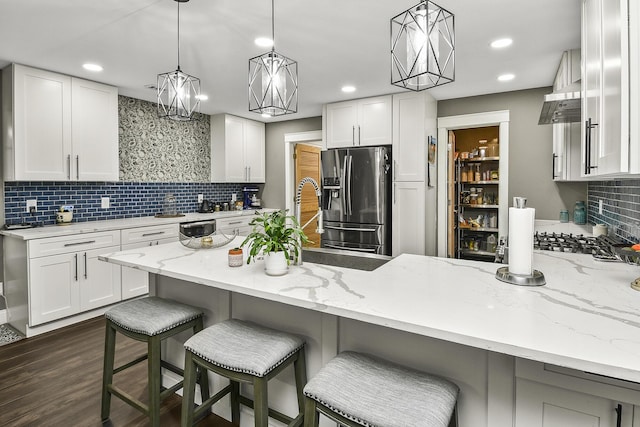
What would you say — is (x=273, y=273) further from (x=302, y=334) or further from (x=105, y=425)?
(x=105, y=425)

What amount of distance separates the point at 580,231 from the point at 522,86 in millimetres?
1714

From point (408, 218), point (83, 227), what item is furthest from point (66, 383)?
point (408, 218)

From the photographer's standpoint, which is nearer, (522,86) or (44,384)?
(44,384)

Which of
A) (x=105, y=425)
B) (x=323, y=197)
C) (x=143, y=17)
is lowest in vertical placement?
(x=105, y=425)

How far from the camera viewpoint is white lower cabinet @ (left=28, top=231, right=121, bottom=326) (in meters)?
3.10

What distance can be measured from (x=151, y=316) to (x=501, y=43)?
3.12 meters

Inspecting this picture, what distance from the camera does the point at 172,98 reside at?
213cm

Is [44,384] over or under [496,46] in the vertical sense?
under

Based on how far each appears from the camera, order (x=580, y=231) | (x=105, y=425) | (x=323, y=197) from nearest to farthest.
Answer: (x=105, y=425)
(x=580, y=231)
(x=323, y=197)

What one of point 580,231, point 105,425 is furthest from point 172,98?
point 580,231

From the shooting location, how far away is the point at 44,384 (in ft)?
7.79

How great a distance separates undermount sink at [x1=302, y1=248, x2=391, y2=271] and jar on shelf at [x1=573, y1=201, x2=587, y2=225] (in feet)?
8.81

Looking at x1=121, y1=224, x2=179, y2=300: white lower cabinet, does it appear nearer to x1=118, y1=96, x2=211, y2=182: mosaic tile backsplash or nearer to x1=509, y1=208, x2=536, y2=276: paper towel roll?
x1=118, y1=96, x2=211, y2=182: mosaic tile backsplash

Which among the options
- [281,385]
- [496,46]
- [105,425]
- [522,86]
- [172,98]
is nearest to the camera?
[281,385]
